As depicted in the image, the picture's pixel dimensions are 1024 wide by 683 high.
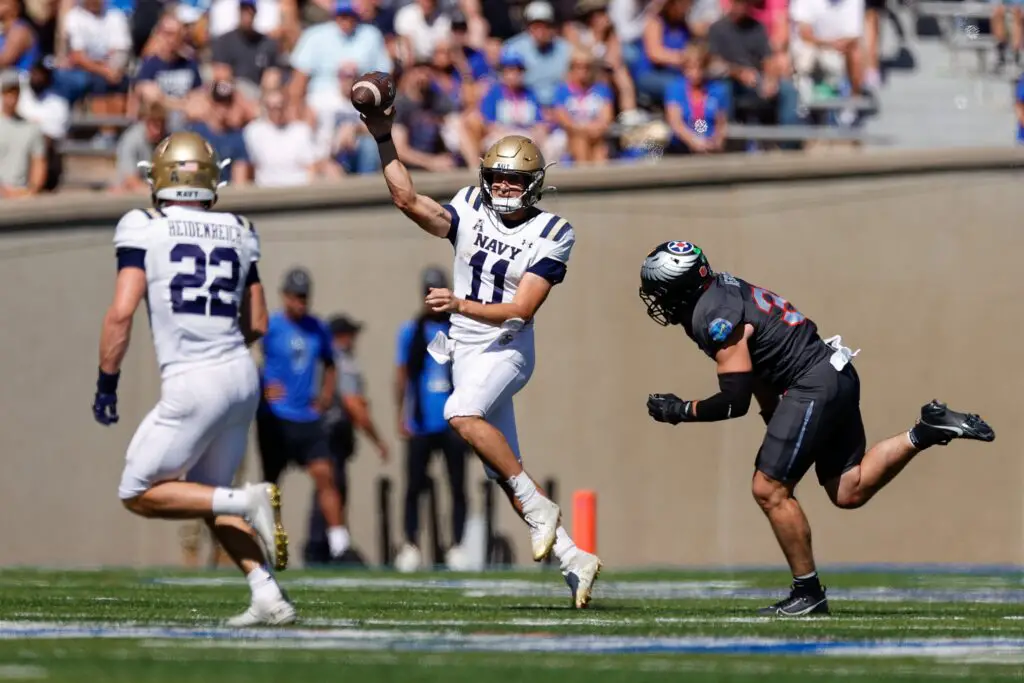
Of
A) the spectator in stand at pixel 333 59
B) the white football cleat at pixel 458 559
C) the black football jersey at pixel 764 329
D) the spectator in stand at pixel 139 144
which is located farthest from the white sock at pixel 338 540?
the black football jersey at pixel 764 329

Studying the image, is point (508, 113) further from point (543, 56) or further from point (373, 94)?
point (373, 94)

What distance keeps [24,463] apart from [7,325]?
3.55 feet

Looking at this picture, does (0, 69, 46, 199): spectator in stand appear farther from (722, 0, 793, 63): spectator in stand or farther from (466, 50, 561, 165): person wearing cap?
(722, 0, 793, 63): spectator in stand

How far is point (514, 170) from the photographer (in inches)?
336

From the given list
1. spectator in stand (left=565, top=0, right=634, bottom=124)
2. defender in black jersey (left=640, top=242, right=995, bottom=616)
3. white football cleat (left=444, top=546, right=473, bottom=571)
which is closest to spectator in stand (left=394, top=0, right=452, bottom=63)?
spectator in stand (left=565, top=0, right=634, bottom=124)

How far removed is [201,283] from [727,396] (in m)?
2.11

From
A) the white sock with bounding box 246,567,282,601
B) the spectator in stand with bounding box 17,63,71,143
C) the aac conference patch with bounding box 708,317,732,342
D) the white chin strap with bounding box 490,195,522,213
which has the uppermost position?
the spectator in stand with bounding box 17,63,71,143

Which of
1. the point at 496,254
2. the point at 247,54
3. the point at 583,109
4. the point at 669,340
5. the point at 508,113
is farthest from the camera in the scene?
the point at 247,54

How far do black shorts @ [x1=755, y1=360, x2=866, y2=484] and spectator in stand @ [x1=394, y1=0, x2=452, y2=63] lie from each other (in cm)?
795

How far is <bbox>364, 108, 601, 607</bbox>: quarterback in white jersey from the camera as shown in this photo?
8406 millimetres

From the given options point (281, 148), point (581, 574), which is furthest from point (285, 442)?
point (581, 574)

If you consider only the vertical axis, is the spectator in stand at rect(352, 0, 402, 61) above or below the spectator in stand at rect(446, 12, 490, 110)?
above

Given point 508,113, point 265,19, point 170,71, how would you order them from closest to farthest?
point 508,113 → point 170,71 → point 265,19

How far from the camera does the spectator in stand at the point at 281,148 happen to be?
15258mm
